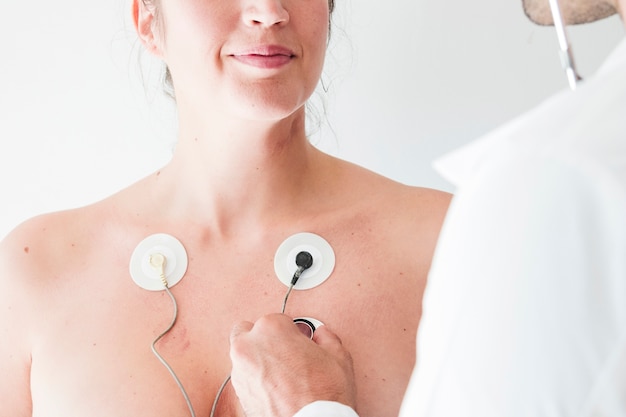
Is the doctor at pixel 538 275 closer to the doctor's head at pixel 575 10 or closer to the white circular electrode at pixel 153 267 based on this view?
the doctor's head at pixel 575 10

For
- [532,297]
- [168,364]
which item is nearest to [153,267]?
[168,364]

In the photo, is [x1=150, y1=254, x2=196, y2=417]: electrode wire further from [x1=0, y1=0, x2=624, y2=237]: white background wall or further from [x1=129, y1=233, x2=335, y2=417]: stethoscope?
[x1=0, y1=0, x2=624, y2=237]: white background wall

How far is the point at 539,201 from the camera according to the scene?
527 mm

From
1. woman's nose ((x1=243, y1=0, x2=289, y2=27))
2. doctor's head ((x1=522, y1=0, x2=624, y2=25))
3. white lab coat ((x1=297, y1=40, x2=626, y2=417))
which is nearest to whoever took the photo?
white lab coat ((x1=297, y1=40, x2=626, y2=417))

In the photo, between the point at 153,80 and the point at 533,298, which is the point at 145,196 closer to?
the point at 153,80

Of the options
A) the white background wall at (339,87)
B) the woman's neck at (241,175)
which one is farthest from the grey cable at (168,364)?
the white background wall at (339,87)

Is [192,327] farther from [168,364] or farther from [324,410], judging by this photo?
[324,410]

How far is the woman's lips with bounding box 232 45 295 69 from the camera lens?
3.86 feet

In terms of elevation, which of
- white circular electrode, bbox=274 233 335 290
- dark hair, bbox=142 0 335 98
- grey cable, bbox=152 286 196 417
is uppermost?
dark hair, bbox=142 0 335 98

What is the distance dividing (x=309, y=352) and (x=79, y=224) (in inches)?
22.0

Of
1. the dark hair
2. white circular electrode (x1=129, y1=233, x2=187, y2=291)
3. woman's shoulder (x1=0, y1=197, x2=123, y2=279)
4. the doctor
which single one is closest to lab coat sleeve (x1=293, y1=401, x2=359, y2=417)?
the doctor

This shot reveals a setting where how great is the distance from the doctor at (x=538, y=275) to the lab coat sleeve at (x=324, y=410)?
0.89ft

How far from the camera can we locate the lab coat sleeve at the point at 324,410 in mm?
842

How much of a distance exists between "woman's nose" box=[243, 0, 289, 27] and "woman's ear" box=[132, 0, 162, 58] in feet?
0.66
